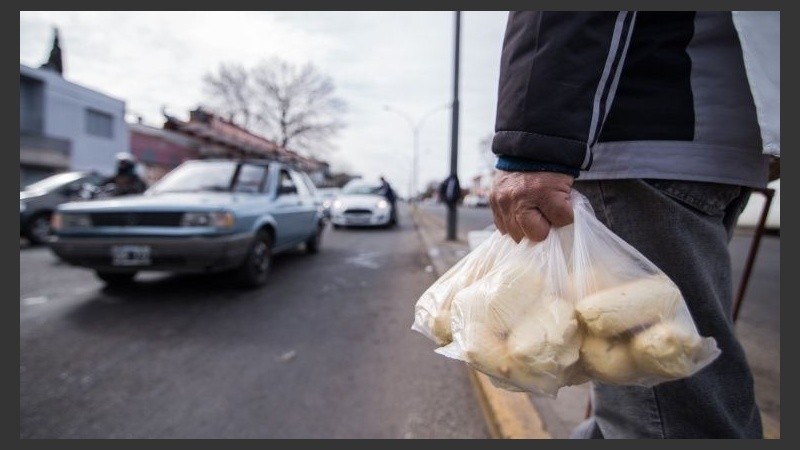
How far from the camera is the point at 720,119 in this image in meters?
1.08

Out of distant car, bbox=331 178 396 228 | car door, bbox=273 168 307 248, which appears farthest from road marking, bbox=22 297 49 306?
distant car, bbox=331 178 396 228

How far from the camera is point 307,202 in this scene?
266 inches

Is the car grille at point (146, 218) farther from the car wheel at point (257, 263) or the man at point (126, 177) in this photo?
the man at point (126, 177)

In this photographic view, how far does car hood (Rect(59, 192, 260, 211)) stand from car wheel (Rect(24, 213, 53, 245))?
4769mm

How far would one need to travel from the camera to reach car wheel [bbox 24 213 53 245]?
7.89m

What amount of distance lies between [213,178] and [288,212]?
1007mm

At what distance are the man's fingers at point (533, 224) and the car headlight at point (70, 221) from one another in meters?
4.58

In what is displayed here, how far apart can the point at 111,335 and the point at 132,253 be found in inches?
37.5

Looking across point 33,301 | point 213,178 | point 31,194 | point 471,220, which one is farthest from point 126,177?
point 471,220

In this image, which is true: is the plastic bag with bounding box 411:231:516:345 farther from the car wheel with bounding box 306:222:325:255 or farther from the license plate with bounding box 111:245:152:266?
the car wheel with bounding box 306:222:325:255

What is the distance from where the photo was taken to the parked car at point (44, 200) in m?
7.87

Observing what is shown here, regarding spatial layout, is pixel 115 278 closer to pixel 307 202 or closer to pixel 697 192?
pixel 307 202

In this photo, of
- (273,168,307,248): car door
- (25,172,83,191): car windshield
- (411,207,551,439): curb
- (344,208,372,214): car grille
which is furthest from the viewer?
(344,208,372,214): car grille

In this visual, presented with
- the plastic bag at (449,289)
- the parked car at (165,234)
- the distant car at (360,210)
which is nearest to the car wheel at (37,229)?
the parked car at (165,234)
